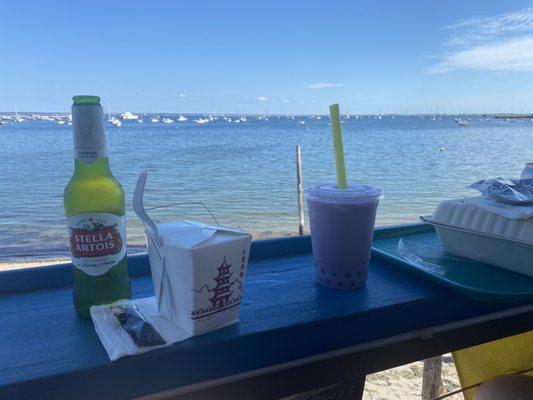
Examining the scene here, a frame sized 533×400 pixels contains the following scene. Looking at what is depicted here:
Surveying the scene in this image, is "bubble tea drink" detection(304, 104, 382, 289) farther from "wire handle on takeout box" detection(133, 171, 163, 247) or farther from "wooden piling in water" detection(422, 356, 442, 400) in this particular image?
"wooden piling in water" detection(422, 356, 442, 400)

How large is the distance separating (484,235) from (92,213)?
33.5 inches

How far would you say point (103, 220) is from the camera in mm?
767

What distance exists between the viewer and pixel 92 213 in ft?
2.52

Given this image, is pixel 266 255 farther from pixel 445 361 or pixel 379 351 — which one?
pixel 445 361

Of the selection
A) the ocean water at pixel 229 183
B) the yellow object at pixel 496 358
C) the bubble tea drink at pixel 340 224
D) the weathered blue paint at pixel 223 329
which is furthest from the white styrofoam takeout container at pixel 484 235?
the ocean water at pixel 229 183

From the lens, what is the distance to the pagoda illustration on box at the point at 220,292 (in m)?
0.71

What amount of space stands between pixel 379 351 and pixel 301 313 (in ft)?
0.61

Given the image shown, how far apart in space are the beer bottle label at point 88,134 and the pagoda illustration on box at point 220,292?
0.96 ft

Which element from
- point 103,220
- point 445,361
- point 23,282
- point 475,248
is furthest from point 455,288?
point 445,361

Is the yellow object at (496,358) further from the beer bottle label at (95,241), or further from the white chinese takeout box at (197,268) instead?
the beer bottle label at (95,241)

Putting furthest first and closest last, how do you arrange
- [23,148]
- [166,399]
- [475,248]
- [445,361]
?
[23,148], [445,361], [475,248], [166,399]

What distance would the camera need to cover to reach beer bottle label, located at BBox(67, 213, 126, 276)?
2.49 feet

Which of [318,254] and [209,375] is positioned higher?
[318,254]

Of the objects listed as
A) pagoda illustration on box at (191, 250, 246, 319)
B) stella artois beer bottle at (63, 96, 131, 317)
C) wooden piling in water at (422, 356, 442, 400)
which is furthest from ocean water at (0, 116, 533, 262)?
pagoda illustration on box at (191, 250, 246, 319)
